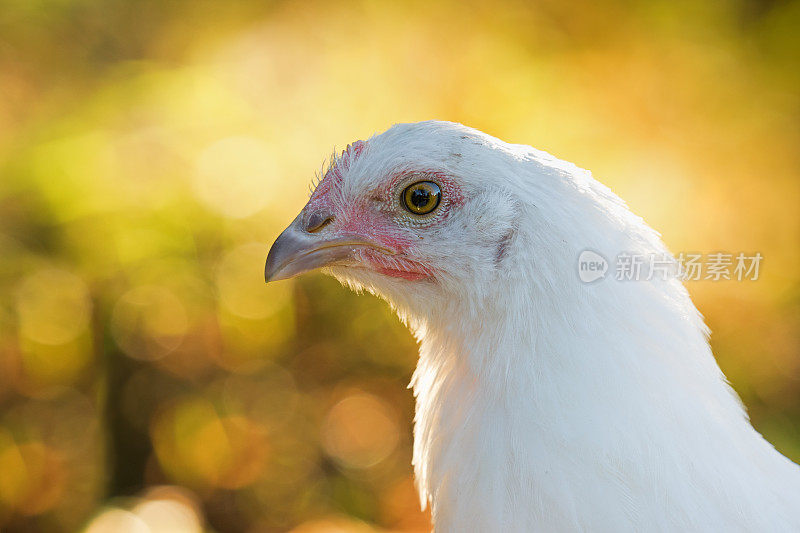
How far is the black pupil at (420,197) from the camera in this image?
1387 millimetres

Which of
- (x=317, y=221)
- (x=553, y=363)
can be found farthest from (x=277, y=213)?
(x=553, y=363)

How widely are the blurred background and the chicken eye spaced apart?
8.57 feet

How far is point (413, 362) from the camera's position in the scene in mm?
4125

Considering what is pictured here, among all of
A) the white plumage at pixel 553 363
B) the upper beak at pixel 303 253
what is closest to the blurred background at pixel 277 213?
the upper beak at pixel 303 253

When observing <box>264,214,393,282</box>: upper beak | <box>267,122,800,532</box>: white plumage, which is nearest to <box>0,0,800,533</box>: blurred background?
<box>264,214,393,282</box>: upper beak

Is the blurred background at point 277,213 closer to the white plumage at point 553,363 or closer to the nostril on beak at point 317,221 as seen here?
the nostril on beak at point 317,221

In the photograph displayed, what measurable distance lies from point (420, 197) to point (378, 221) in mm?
127

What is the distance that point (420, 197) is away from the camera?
4.58 ft

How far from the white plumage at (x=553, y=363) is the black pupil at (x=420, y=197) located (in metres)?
0.03

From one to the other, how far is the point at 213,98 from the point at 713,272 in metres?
3.55

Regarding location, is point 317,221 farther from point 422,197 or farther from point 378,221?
point 422,197

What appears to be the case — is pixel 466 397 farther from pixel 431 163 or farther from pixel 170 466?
pixel 170 466

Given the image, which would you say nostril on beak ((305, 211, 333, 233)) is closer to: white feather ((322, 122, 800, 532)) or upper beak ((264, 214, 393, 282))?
upper beak ((264, 214, 393, 282))

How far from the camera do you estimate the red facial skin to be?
4.64ft
